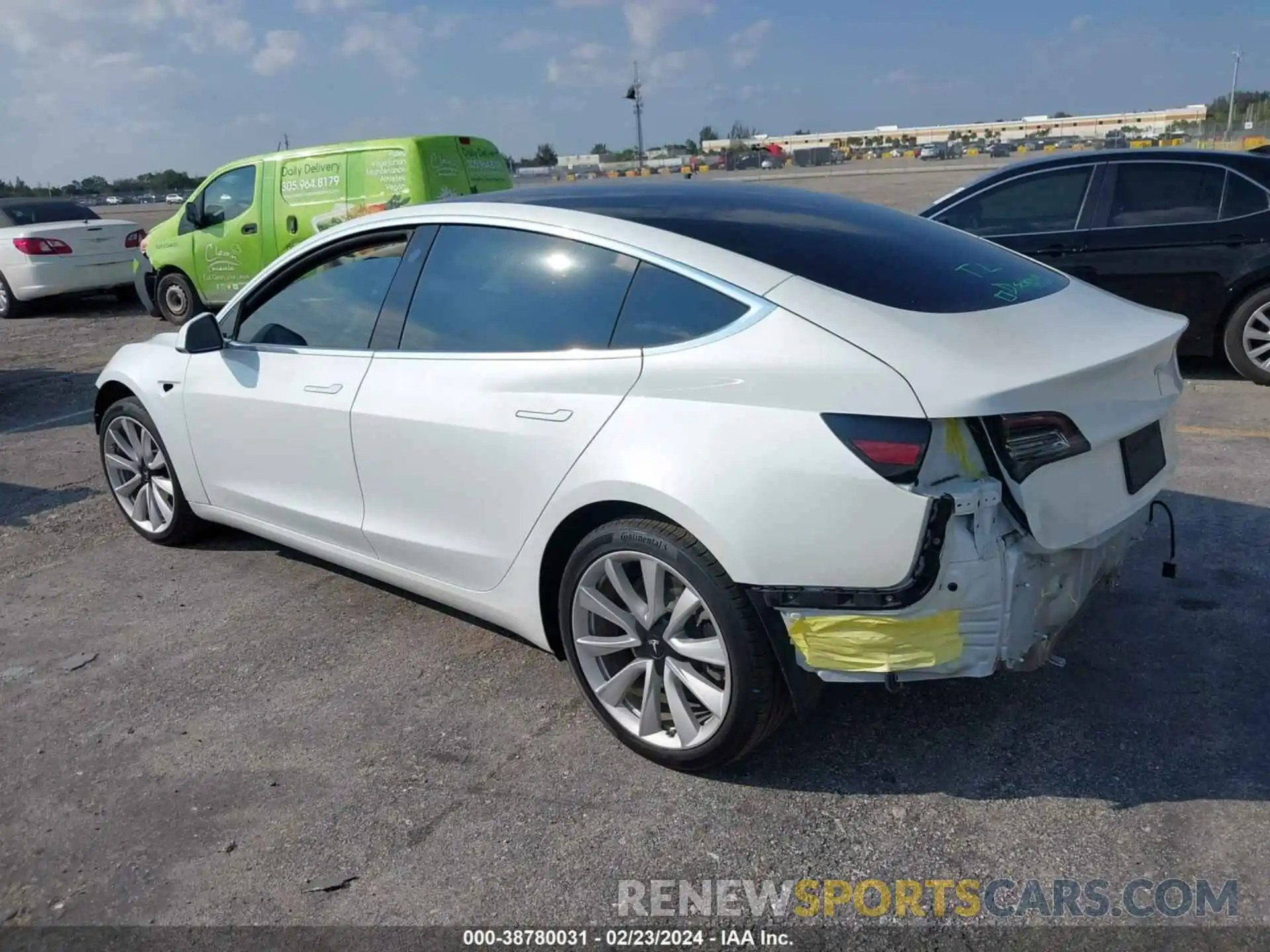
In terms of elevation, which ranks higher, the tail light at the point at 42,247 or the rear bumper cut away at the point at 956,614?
the tail light at the point at 42,247

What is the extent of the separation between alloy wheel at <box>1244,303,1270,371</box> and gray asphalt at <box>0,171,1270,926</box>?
10.1ft

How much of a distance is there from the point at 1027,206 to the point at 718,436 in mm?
5922

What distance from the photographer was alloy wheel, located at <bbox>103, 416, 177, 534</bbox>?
5086 mm

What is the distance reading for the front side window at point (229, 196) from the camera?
11461 mm

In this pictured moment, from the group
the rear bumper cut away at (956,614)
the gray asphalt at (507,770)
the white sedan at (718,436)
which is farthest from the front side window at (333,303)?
the rear bumper cut away at (956,614)

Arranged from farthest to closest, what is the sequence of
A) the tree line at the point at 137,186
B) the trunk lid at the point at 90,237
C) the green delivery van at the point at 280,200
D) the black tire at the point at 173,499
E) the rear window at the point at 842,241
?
1. the tree line at the point at 137,186
2. the trunk lid at the point at 90,237
3. the green delivery van at the point at 280,200
4. the black tire at the point at 173,499
5. the rear window at the point at 842,241

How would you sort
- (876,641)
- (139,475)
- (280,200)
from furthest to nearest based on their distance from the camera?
(280,200) → (139,475) → (876,641)

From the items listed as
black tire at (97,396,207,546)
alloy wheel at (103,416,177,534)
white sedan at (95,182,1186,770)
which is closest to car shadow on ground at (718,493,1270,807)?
white sedan at (95,182,1186,770)

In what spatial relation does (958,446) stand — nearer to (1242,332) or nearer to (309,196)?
(1242,332)

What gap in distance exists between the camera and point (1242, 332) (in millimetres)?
7141

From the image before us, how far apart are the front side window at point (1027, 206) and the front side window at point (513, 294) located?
16.3ft

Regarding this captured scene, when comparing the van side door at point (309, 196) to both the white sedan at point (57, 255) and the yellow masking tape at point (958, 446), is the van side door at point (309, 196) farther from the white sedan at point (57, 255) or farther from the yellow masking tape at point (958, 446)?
the yellow masking tape at point (958, 446)

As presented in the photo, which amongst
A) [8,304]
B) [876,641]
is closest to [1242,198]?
[876,641]

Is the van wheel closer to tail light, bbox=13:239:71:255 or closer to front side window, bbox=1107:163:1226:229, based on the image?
tail light, bbox=13:239:71:255
